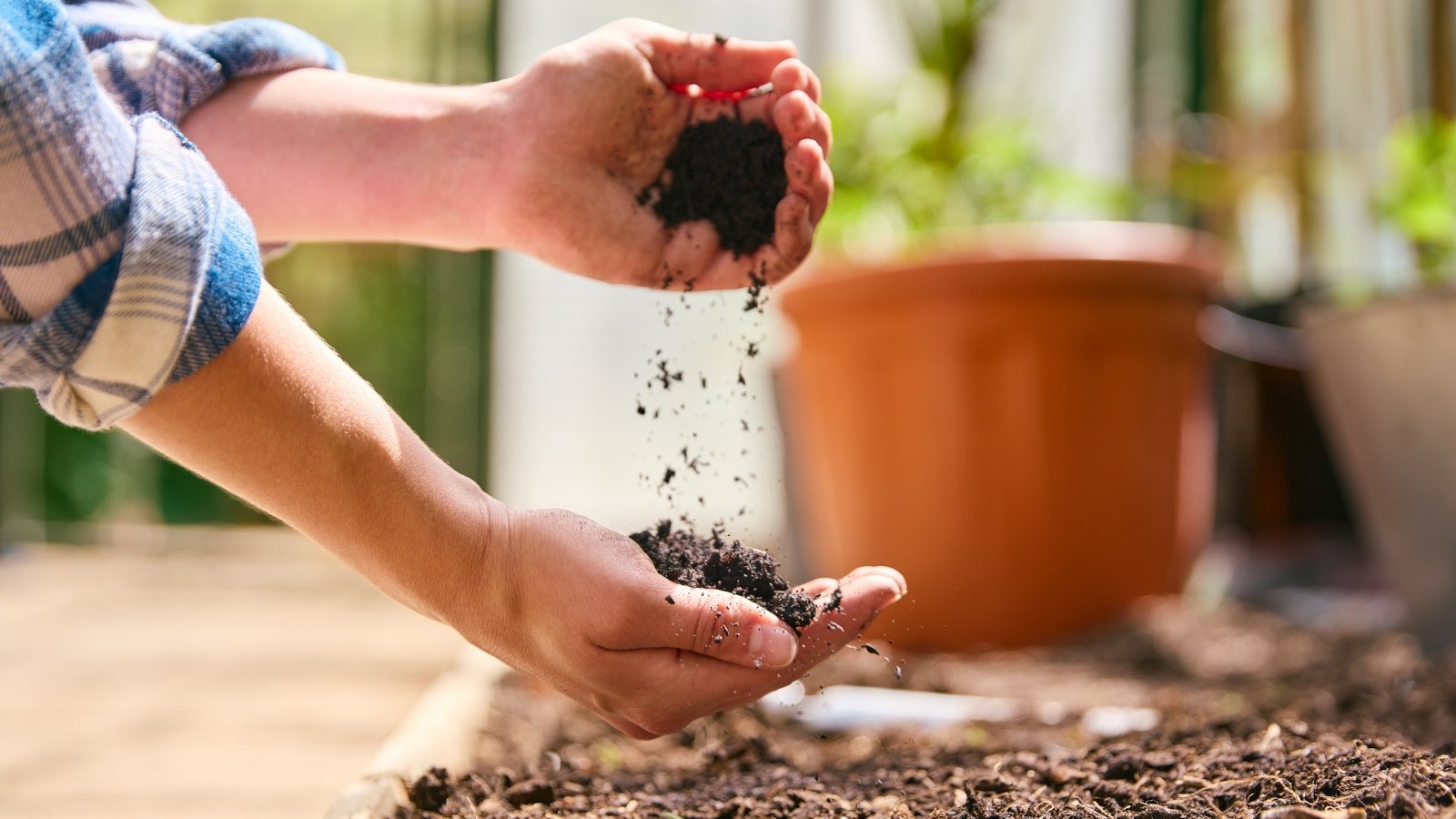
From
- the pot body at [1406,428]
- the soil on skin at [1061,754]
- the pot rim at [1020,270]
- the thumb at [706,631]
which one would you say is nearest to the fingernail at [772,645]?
the thumb at [706,631]

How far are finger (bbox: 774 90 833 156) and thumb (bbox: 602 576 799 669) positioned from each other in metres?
0.45

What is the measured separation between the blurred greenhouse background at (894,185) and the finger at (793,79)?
240 millimetres

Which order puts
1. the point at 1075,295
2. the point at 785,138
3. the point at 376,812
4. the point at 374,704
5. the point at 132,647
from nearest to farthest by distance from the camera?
the point at 376,812 < the point at 785,138 < the point at 374,704 < the point at 1075,295 < the point at 132,647

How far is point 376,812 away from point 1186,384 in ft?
6.08

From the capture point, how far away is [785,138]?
105 centimetres

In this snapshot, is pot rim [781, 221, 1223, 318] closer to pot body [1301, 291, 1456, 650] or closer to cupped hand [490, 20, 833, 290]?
pot body [1301, 291, 1456, 650]

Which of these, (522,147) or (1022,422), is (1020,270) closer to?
(1022,422)

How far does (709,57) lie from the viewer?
A: 3.61 feet

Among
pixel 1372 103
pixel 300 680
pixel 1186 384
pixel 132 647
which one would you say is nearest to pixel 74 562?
pixel 132 647

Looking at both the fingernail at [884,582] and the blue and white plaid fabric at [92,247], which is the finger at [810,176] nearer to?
the fingernail at [884,582]

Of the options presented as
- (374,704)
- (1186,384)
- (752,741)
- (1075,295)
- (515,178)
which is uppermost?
A: (515,178)

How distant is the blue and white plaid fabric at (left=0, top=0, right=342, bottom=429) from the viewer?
0.65 m

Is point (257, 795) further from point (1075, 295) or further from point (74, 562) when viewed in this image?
point (74, 562)

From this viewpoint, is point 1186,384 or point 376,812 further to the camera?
point 1186,384
